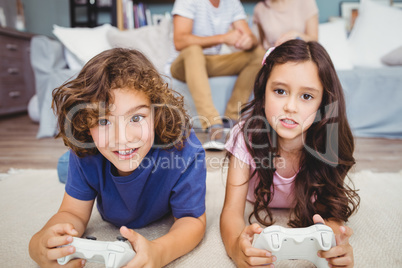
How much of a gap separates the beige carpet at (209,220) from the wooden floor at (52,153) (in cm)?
12

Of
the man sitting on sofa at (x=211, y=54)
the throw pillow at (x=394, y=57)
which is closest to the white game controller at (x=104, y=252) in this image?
the man sitting on sofa at (x=211, y=54)

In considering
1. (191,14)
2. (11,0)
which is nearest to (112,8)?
(11,0)

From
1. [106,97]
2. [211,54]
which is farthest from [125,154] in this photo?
[211,54]

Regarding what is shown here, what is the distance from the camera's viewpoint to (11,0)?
2.96 m

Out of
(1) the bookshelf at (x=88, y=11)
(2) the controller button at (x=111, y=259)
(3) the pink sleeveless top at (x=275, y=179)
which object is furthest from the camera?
(1) the bookshelf at (x=88, y=11)

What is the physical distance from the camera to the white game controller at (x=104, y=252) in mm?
447

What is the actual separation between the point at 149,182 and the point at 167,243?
5.7 inches

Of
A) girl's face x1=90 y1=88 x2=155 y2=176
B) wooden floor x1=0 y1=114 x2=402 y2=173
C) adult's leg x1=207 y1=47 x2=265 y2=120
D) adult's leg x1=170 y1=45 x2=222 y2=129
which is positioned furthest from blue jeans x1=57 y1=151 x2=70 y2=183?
adult's leg x1=207 y1=47 x2=265 y2=120

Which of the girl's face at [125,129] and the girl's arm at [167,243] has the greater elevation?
the girl's face at [125,129]

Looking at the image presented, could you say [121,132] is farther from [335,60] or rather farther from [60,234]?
[335,60]

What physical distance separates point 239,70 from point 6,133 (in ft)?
5.20

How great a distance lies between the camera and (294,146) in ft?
2.52

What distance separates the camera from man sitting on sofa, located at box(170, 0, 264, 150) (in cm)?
Answer: 152

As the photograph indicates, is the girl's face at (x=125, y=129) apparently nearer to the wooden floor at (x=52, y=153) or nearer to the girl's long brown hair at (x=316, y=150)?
the girl's long brown hair at (x=316, y=150)
